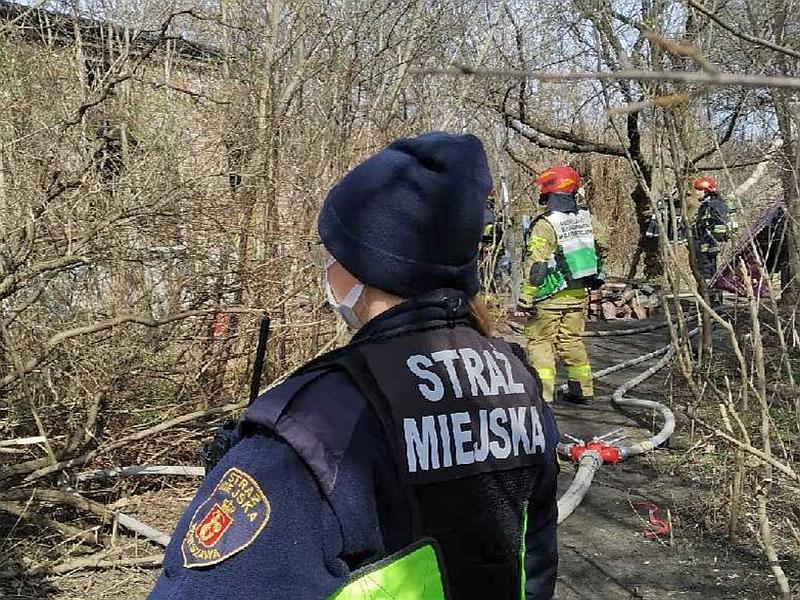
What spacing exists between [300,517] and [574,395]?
6422 millimetres

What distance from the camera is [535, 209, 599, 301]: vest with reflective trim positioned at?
6898 millimetres

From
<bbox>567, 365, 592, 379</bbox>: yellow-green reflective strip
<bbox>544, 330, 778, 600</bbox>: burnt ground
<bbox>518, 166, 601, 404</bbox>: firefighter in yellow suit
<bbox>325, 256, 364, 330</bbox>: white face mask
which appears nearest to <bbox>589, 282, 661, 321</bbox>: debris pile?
<bbox>567, 365, 592, 379</bbox>: yellow-green reflective strip

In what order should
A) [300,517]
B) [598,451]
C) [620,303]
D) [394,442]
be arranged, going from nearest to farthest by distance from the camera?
[300,517], [394,442], [598,451], [620,303]

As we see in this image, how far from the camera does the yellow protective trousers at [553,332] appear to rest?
7.06 metres

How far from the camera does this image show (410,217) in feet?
4.76

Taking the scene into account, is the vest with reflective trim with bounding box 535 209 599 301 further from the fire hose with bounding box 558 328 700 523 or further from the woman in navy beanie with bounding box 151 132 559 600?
the woman in navy beanie with bounding box 151 132 559 600

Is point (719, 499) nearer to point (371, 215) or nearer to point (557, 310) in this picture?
point (557, 310)

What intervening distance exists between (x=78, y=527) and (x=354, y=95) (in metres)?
4.09

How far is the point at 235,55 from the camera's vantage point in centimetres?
654

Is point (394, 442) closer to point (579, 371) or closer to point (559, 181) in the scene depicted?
point (559, 181)

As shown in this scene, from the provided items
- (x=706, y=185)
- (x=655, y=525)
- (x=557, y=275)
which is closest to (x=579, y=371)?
(x=557, y=275)

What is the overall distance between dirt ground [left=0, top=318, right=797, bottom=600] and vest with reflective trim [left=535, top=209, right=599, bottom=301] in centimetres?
187

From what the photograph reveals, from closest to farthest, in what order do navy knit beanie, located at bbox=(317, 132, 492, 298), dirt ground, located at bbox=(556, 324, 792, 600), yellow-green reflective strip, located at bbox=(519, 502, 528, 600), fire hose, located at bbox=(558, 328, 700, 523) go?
1. navy knit beanie, located at bbox=(317, 132, 492, 298)
2. yellow-green reflective strip, located at bbox=(519, 502, 528, 600)
3. dirt ground, located at bbox=(556, 324, 792, 600)
4. fire hose, located at bbox=(558, 328, 700, 523)

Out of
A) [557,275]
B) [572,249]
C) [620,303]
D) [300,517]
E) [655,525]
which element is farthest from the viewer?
[620,303]
